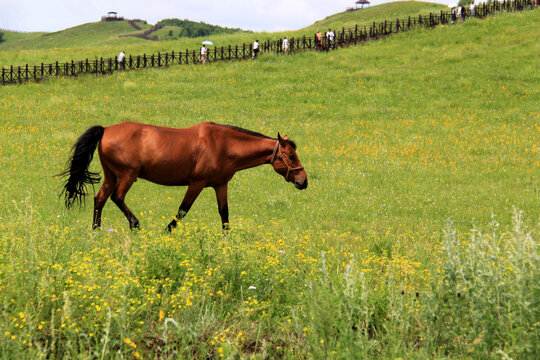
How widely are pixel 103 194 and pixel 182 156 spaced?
6.08ft

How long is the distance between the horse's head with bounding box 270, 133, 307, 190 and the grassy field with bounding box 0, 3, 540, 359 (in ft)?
3.93

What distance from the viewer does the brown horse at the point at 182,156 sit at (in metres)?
9.92

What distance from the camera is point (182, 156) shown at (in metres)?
9.94

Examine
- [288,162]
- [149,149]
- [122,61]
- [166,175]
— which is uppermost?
[122,61]

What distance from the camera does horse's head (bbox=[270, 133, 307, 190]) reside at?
391 inches

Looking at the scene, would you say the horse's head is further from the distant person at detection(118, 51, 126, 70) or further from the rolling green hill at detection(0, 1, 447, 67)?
the rolling green hill at detection(0, 1, 447, 67)

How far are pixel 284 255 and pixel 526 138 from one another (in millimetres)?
19224

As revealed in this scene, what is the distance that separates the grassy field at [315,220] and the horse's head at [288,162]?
120cm

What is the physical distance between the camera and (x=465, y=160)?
19750 mm

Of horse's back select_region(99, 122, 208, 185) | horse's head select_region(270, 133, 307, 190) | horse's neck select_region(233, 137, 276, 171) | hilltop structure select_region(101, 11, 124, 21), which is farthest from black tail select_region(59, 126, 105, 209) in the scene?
hilltop structure select_region(101, 11, 124, 21)

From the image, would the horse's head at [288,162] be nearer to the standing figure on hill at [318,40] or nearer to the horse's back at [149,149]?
the horse's back at [149,149]

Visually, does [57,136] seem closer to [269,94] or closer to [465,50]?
[269,94]

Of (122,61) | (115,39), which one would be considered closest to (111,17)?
(115,39)

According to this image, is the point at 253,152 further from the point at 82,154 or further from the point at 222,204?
the point at 82,154
